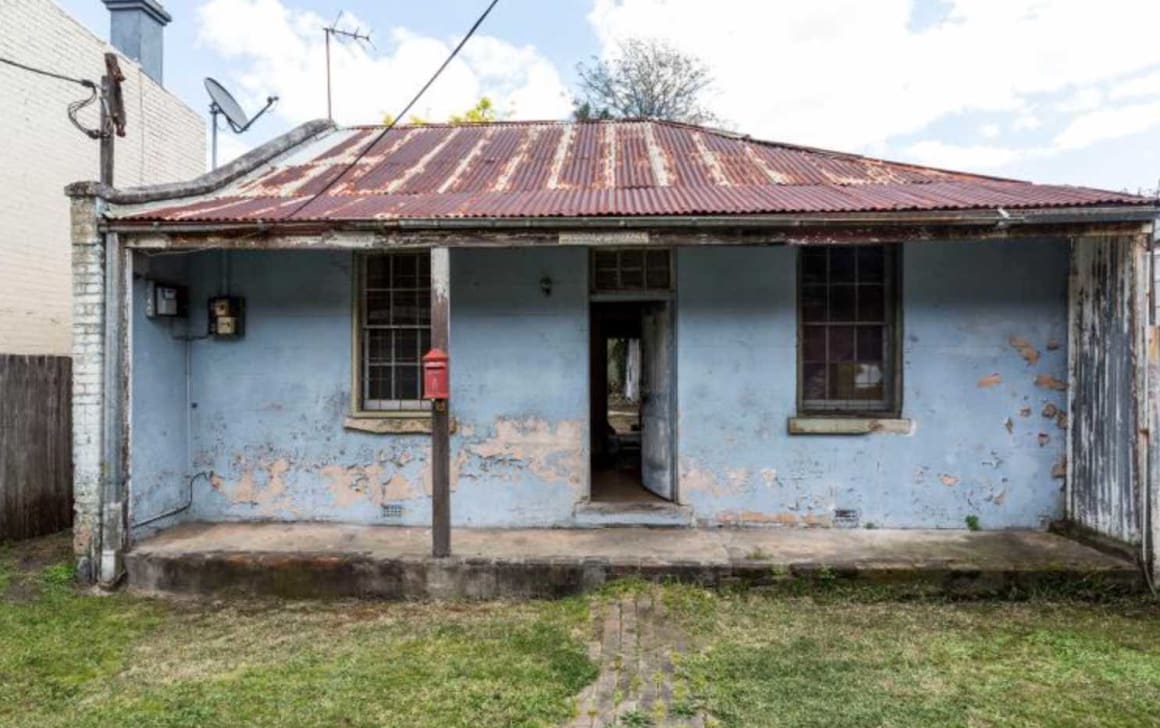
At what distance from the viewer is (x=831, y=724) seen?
3.53 metres

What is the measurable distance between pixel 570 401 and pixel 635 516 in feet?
4.03

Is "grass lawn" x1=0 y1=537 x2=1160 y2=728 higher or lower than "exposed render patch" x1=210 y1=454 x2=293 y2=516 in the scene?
lower

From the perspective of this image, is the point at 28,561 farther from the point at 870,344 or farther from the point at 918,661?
the point at 870,344

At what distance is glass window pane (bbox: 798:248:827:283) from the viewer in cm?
680

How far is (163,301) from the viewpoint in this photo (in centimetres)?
655

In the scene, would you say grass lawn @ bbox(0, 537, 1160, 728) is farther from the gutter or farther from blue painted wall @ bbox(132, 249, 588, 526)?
the gutter

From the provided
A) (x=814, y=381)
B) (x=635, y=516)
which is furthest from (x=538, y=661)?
(x=814, y=381)

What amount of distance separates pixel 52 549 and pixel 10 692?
328 cm

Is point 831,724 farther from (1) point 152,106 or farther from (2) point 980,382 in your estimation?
(1) point 152,106

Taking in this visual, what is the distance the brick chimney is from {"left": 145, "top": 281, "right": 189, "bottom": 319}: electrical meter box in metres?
6.59

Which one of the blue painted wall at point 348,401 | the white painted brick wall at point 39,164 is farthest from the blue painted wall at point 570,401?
the white painted brick wall at point 39,164

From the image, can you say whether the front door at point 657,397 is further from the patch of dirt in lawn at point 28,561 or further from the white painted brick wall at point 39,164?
the white painted brick wall at point 39,164

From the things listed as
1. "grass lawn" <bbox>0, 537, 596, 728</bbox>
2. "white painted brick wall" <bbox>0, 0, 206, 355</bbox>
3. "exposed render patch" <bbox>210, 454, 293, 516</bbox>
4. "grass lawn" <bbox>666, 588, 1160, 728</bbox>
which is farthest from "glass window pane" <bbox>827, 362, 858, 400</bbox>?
"white painted brick wall" <bbox>0, 0, 206, 355</bbox>

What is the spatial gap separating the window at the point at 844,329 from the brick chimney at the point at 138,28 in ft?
35.2
